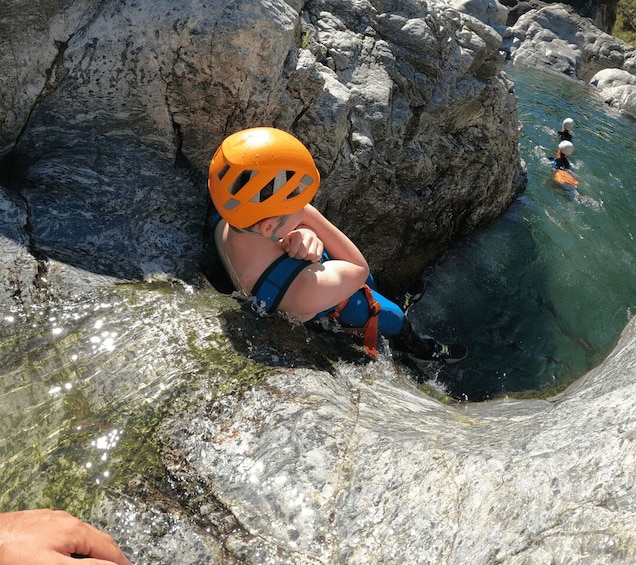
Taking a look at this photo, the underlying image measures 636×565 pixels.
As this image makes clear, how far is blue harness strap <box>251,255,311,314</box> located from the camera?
4.05 meters

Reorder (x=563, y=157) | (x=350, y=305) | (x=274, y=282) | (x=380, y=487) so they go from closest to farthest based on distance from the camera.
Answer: (x=380, y=487), (x=274, y=282), (x=350, y=305), (x=563, y=157)

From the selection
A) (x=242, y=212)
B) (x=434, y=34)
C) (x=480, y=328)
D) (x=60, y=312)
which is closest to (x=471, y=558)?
(x=242, y=212)

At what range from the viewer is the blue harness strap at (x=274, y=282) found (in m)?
4.05

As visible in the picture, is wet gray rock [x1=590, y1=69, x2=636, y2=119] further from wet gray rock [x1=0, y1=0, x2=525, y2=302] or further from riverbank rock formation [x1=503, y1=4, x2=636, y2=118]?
wet gray rock [x1=0, y1=0, x2=525, y2=302]

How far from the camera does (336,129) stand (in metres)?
5.23

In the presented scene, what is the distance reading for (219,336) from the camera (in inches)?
144

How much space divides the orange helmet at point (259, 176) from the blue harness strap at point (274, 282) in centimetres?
47

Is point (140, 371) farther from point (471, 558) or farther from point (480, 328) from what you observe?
point (480, 328)

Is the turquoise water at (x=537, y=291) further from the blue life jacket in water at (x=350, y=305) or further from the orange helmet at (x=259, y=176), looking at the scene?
the orange helmet at (x=259, y=176)

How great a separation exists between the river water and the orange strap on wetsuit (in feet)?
4.26

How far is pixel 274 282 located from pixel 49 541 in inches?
105

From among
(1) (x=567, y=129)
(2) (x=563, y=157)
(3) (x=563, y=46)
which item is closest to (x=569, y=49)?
(3) (x=563, y=46)

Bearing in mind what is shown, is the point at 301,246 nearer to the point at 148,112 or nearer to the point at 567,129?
the point at 148,112

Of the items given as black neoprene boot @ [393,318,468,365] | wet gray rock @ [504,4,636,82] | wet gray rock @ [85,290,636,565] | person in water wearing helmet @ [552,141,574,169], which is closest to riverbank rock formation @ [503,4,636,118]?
wet gray rock @ [504,4,636,82]
